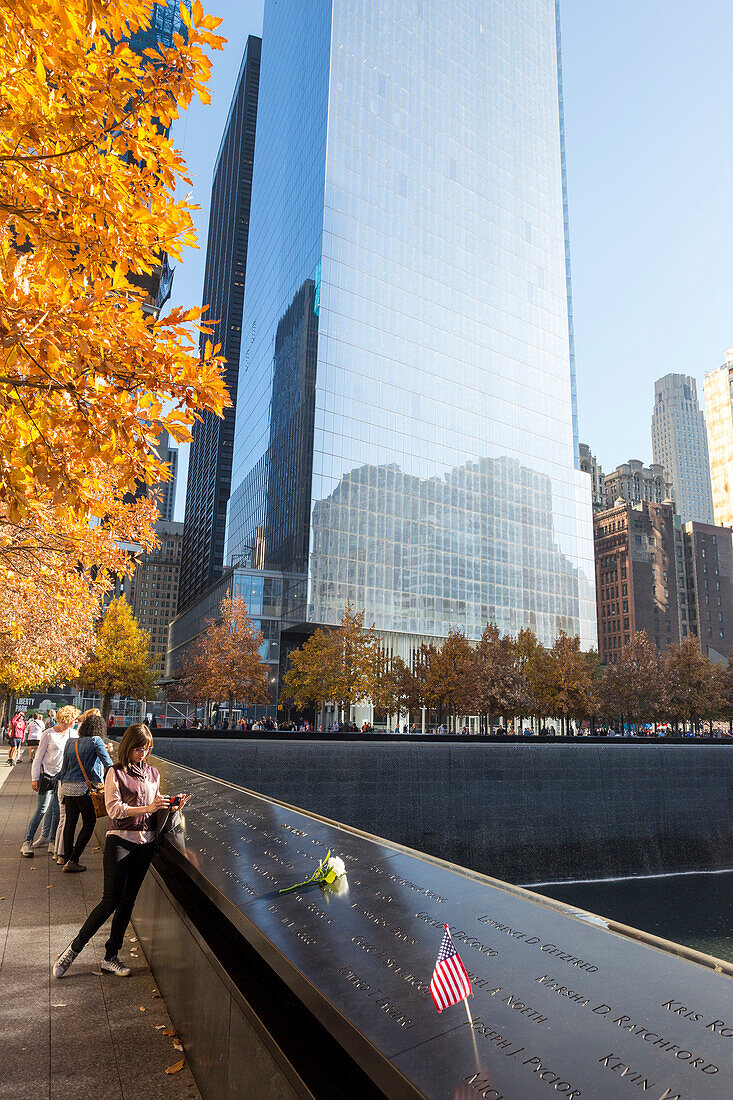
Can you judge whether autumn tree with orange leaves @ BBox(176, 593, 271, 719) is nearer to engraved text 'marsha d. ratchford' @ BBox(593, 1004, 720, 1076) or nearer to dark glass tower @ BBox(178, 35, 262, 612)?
engraved text 'marsha d. ratchford' @ BBox(593, 1004, 720, 1076)

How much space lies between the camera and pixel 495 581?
74188 millimetres

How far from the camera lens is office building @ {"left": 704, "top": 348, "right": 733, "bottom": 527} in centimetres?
19088

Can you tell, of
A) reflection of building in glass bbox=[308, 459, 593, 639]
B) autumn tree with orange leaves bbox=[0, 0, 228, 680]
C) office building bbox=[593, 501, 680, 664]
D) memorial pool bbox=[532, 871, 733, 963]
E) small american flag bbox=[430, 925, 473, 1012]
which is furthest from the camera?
office building bbox=[593, 501, 680, 664]

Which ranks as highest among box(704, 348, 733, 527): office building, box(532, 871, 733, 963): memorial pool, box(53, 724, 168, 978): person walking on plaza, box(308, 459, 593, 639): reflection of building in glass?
box(704, 348, 733, 527): office building

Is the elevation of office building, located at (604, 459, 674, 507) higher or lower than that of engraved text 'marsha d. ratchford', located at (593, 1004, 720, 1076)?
higher

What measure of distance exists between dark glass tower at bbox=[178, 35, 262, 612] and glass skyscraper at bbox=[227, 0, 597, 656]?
4544cm

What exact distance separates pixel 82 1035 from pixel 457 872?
2.93 metres

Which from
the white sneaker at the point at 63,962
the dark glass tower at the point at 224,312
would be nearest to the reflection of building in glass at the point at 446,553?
the white sneaker at the point at 63,962

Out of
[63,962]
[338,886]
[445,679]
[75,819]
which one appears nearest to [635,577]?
[445,679]

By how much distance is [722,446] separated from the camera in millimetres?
195250

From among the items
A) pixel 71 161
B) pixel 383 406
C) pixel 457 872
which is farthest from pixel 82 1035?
pixel 383 406

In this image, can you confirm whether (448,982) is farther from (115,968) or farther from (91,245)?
(91,245)

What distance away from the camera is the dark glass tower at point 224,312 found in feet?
453

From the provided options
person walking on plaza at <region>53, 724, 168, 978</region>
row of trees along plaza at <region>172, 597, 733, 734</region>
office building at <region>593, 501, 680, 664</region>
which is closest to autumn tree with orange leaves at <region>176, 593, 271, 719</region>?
row of trees along plaza at <region>172, 597, 733, 734</region>
